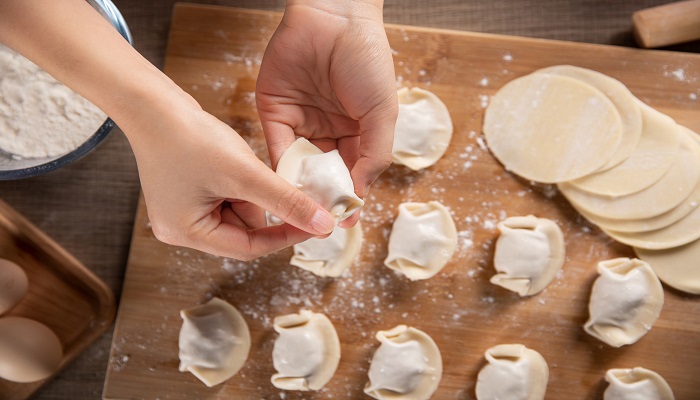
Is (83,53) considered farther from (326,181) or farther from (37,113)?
(37,113)

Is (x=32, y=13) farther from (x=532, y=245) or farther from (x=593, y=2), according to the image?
(x=593, y=2)

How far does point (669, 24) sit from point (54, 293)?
6.26ft

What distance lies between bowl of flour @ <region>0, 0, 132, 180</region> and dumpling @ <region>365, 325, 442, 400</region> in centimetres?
94

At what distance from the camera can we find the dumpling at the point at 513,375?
56.9 inches

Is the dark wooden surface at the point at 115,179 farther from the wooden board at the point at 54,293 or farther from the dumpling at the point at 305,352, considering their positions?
the dumpling at the point at 305,352

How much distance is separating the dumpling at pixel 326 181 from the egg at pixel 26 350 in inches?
31.5

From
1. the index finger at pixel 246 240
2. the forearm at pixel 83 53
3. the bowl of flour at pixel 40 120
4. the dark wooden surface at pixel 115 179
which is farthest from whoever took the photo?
the dark wooden surface at pixel 115 179

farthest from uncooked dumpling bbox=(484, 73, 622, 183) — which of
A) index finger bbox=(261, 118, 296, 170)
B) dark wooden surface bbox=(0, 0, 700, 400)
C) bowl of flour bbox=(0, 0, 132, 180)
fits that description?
bowl of flour bbox=(0, 0, 132, 180)

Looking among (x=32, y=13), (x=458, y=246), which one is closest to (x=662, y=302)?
(x=458, y=246)

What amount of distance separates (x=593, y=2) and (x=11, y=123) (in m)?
1.70

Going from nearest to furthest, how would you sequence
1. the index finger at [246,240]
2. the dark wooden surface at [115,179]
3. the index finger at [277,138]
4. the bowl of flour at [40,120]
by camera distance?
the index finger at [246,240]
the index finger at [277,138]
the bowl of flour at [40,120]
the dark wooden surface at [115,179]

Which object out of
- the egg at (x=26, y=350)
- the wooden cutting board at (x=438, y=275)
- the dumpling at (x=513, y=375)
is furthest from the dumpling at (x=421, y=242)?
the egg at (x=26, y=350)

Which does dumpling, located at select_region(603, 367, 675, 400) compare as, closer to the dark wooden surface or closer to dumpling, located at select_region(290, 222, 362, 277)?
dumpling, located at select_region(290, 222, 362, 277)

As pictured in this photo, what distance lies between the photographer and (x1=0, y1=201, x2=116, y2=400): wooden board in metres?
1.46
